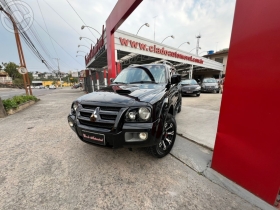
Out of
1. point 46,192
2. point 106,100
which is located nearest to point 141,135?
point 106,100

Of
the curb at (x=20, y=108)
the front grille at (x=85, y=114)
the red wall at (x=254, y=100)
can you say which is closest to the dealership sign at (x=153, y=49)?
the curb at (x=20, y=108)

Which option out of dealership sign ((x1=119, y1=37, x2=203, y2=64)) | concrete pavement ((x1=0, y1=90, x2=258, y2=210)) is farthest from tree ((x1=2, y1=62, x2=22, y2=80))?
concrete pavement ((x1=0, y1=90, x2=258, y2=210))

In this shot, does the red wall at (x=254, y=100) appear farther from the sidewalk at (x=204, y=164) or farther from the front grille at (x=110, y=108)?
the front grille at (x=110, y=108)

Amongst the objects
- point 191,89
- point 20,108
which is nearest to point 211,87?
point 191,89

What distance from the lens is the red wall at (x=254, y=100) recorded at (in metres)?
1.31

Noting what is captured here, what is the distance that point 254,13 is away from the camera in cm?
141

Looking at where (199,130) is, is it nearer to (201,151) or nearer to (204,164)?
(201,151)

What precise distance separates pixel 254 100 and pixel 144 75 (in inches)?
82.0

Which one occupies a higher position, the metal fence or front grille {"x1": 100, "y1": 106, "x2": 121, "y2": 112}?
the metal fence

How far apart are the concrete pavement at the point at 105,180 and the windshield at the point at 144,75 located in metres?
1.49

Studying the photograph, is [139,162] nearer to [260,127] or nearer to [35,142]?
[260,127]

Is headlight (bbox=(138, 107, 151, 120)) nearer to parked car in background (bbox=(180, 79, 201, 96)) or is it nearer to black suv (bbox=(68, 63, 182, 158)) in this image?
black suv (bbox=(68, 63, 182, 158))

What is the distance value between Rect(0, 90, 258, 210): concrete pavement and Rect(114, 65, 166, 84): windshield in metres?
1.49

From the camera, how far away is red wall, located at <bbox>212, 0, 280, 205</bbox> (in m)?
1.31
